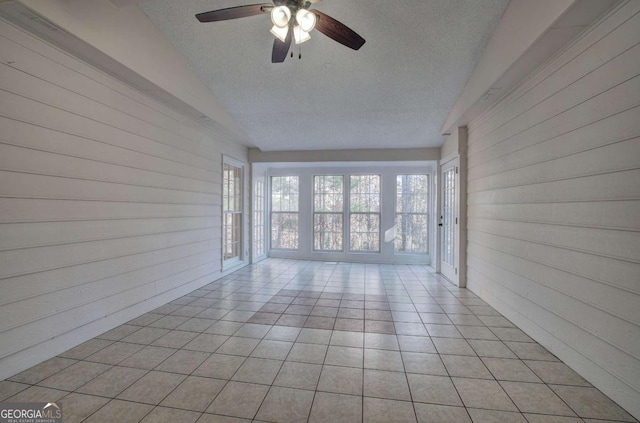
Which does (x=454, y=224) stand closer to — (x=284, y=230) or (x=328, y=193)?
(x=328, y=193)

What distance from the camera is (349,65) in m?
3.44

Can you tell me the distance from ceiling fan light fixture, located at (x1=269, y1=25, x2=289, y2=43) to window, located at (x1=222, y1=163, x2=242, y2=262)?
3247 mm

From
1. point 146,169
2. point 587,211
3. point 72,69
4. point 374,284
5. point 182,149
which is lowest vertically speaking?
point 374,284

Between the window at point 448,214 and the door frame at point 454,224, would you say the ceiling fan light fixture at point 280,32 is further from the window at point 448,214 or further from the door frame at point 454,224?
the window at point 448,214

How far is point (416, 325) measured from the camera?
3072 millimetres

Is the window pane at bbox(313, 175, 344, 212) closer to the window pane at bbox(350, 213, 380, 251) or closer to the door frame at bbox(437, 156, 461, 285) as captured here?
the window pane at bbox(350, 213, 380, 251)

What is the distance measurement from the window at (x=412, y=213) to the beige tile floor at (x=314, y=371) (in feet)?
10.4

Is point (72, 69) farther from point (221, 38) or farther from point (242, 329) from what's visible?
point (242, 329)

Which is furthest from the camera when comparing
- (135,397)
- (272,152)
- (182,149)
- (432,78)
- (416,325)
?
(272,152)

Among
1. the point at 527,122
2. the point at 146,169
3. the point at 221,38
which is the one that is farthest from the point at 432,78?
the point at 146,169

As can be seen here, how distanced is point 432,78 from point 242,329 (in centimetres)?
368

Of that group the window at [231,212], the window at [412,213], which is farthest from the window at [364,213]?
the window at [231,212]

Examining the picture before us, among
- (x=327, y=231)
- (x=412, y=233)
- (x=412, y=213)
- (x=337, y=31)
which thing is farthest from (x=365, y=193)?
(x=337, y=31)

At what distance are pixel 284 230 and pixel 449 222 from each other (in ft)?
12.9
